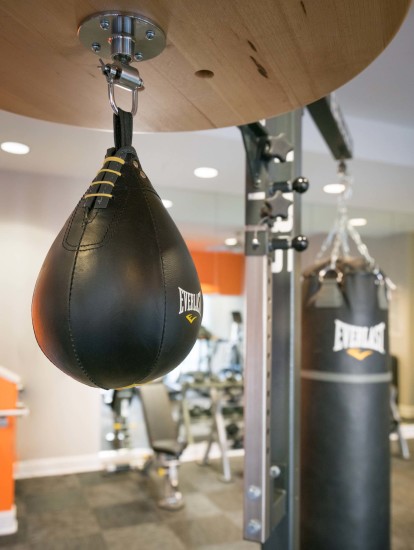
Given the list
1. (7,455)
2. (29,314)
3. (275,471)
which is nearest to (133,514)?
(7,455)

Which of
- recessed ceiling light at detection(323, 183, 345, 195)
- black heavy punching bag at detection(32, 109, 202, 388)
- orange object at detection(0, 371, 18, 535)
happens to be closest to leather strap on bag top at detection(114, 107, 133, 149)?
black heavy punching bag at detection(32, 109, 202, 388)

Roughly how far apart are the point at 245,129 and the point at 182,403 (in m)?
3.97

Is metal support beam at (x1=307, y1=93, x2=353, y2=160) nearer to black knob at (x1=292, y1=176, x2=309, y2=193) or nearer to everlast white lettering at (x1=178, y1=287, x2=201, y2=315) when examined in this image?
Answer: black knob at (x1=292, y1=176, x2=309, y2=193)

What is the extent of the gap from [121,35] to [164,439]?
3963 millimetres

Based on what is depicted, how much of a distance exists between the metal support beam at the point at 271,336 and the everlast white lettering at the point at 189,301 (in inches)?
33.0

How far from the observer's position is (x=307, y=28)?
0.68 m

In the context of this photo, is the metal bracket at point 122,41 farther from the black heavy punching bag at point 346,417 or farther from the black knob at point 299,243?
the black heavy punching bag at point 346,417

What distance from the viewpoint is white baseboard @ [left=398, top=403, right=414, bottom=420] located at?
7056 mm

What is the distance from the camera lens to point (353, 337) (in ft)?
8.07

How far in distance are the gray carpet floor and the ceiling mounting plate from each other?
3220 mm

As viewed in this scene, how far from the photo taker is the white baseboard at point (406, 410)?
7.06 meters

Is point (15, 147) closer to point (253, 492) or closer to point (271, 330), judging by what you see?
point (271, 330)

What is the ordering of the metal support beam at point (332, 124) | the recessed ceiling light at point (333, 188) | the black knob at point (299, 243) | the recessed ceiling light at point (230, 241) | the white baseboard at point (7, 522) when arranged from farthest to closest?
the recessed ceiling light at point (230, 241)
the recessed ceiling light at point (333, 188)
the white baseboard at point (7, 522)
the metal support beam at point (332, 124)
the black knob at point (299, 243)

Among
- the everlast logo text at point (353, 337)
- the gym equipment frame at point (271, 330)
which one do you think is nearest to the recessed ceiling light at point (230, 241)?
the everlast logo text at point (353, 337)
